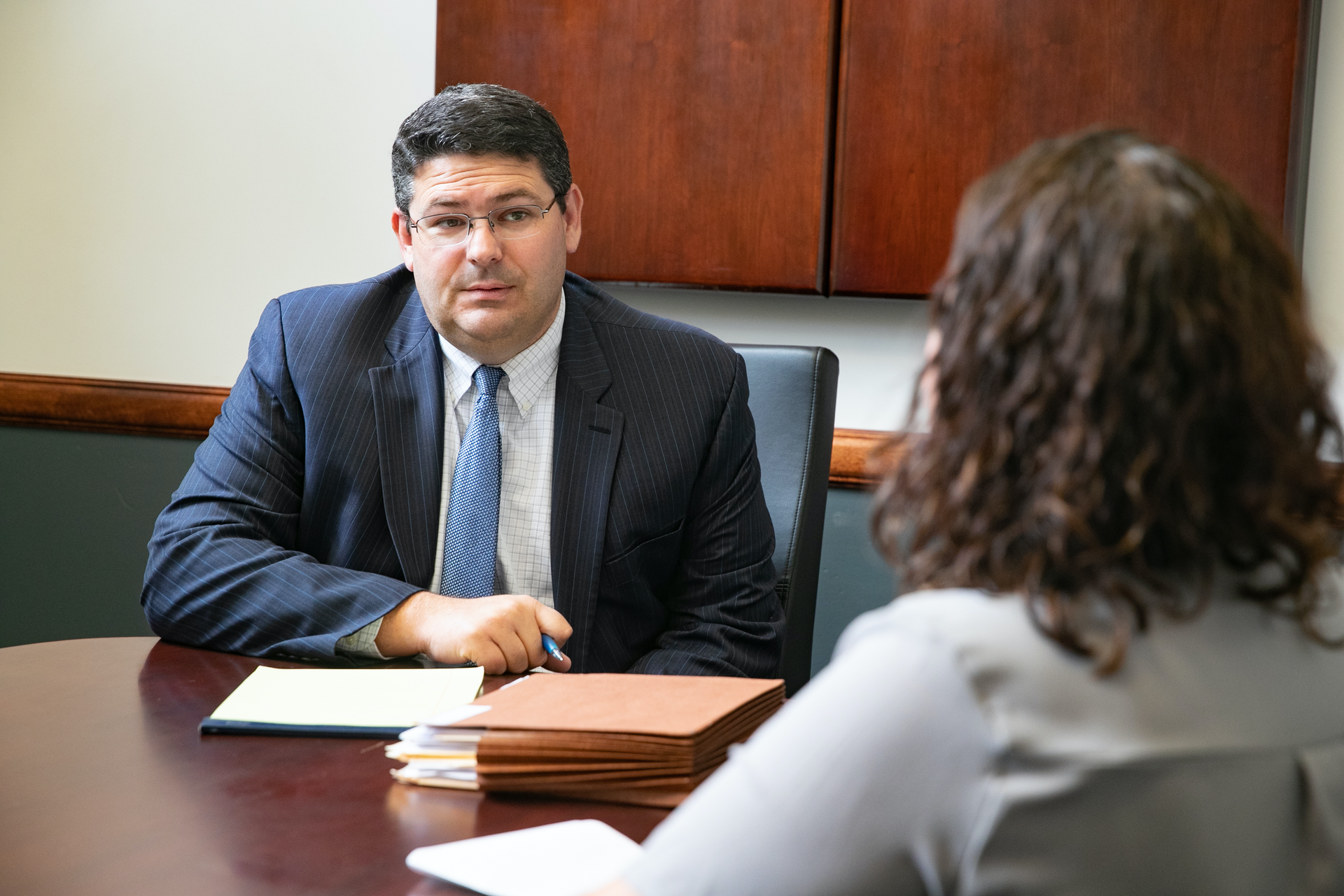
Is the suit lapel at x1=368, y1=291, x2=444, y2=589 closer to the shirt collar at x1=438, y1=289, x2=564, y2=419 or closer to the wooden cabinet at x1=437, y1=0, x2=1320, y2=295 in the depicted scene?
the shirt collar at x1=438, y1=289, x2=564, y2=419

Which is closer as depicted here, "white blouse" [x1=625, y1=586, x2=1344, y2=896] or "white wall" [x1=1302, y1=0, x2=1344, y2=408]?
"white blouse" [x1=625, y1=586, x2=1344, y2=896]

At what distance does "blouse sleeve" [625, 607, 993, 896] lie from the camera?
0.57m

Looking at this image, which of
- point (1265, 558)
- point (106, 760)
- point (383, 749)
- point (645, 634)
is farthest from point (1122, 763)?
point (645, 634)

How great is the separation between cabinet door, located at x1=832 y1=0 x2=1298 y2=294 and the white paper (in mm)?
1568

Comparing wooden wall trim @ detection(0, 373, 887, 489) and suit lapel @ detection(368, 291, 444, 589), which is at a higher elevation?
suit lapel @ detection(368, 291, 444, 589)

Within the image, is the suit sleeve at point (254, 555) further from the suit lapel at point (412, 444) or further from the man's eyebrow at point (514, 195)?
the man's eyebrow at point (514, 195)

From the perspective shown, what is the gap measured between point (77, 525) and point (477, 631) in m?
1.91

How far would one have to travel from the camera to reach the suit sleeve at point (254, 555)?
1.41 metres

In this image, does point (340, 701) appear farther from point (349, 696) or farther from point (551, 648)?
point (551, 648)

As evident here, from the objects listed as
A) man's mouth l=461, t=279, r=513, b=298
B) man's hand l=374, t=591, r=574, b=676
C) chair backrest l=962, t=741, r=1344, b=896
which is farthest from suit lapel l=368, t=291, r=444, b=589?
chair backrest l=962, t=741, r=1344, b=896

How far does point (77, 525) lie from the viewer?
2.80m

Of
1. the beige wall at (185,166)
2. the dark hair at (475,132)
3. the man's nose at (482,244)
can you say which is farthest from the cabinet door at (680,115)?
the man's nose at (482,244)

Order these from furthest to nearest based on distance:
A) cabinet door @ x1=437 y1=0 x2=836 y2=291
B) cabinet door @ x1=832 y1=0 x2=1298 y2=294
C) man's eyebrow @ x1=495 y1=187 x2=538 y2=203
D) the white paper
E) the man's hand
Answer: cabinet door @ x1=437 y1=0 x2=836 y2=291 < cabinet door @ x1=832 y1=0 x2=1298 y2=294 < man's eyebrow @ x1=495 y1=187 x2=538 y2=203 < the man's hand < the white paper

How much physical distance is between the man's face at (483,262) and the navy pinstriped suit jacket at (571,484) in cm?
7
